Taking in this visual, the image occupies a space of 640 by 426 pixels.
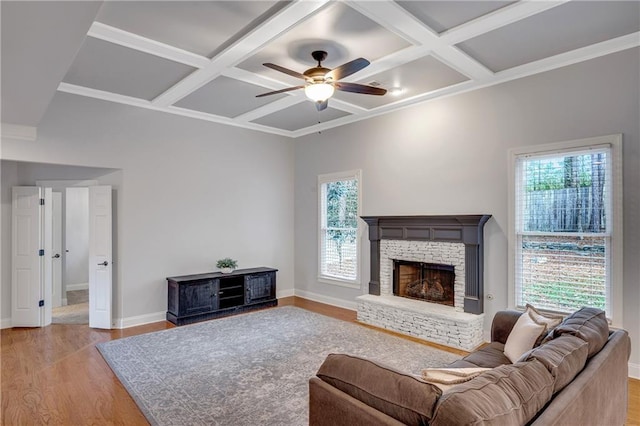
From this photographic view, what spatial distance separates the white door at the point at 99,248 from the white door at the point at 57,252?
194 cm

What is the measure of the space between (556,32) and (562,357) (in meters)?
3.09

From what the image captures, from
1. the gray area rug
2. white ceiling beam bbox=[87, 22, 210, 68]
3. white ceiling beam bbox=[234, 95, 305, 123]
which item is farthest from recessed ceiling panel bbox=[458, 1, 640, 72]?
the gray area rug

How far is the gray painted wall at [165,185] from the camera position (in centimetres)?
503

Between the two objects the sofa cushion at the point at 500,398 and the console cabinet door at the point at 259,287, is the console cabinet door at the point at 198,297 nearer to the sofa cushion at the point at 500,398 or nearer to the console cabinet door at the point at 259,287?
the console cabinet door at the point at 259,287

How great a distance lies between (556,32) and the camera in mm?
3475

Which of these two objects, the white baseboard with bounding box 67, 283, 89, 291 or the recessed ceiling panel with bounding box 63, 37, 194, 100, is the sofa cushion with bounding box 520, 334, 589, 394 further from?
the white baseboard with bounding box 67, 283, 89, 291

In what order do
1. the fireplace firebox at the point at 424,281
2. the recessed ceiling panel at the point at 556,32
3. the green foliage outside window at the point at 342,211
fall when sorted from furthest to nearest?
the green foliage outside window at the point at 342,211 < the fireplace firebox at the point at 424,281 < the recessed ceiling panel at the point at 556,32

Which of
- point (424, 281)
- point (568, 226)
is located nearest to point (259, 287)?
point (424, 281)

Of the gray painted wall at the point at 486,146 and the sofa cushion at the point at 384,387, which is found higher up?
the gray painted wall at the point at 486,146

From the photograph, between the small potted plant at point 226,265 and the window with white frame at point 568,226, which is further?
the small potted plant at point 226,265

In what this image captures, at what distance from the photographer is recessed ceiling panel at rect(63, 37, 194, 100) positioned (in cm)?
383

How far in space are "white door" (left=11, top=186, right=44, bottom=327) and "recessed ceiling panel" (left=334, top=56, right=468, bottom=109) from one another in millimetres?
4797

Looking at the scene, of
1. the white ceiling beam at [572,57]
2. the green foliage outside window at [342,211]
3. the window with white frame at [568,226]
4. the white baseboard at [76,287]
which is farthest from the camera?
the white baseboard at [76,287]

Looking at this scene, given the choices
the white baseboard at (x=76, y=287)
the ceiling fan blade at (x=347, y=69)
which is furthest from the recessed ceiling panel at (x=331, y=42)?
the white baseboard at (x=76, y=287)
